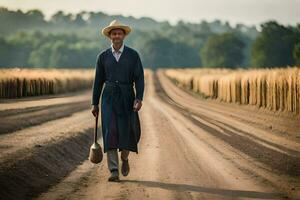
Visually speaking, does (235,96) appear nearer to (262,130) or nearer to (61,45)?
Answer: (262,130)

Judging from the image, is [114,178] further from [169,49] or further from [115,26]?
[169,49]

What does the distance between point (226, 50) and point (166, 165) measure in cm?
12747

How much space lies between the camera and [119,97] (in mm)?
9188

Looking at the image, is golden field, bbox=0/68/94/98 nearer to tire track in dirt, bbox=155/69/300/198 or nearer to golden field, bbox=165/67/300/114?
golden field, bbox=165/67/300/114

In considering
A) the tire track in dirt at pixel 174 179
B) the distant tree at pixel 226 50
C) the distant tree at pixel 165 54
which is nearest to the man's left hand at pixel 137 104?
the tire track in dirt at pixel 174 179

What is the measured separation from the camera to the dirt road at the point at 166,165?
25.9ft

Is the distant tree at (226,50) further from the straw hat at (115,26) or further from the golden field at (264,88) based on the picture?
the straw hat at (115,26)

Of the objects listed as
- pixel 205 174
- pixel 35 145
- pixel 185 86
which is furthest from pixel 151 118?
A: pixel 185 86

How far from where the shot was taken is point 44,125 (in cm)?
1709

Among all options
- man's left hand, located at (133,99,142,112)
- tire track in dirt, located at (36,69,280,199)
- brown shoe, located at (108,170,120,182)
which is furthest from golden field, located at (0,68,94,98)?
brown shoe, located at (108,170,120,182)

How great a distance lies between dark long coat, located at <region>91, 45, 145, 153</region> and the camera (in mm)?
9164

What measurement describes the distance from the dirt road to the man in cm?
52

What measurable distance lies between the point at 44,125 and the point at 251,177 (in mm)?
9282

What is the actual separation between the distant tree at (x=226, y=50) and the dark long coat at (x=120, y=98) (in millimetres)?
124834
